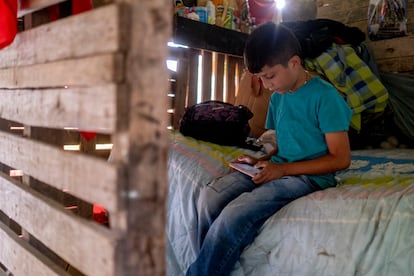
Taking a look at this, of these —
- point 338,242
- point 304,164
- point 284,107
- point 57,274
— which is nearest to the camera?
point 57,274

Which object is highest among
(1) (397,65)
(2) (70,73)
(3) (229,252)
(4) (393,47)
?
(4) (393,47)

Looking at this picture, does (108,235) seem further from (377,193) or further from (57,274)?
(377,193)

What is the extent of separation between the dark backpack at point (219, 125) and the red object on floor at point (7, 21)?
4.11ft

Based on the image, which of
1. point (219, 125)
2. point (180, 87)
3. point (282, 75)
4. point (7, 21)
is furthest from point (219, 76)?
point (7, 21)

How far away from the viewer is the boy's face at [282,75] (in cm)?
143

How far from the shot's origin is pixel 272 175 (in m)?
1.40

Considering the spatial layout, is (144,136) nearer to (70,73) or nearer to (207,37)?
(70,73)

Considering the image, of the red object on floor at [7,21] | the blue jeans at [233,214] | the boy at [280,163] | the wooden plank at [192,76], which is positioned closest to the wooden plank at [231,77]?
the wooden plank at [192,76]

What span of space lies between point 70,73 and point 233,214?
27.7 inches

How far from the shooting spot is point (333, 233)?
1.18 m

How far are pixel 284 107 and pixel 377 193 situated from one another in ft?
1.51

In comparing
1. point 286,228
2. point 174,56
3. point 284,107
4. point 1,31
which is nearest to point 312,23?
point 174,56

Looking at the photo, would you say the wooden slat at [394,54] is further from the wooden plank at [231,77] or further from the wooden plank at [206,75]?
the wooden plank at [206,75]

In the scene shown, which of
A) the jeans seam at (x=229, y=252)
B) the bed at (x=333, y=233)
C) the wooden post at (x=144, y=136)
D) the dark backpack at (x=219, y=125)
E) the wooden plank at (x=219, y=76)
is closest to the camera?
the wooden post at (x=144, y=136)
